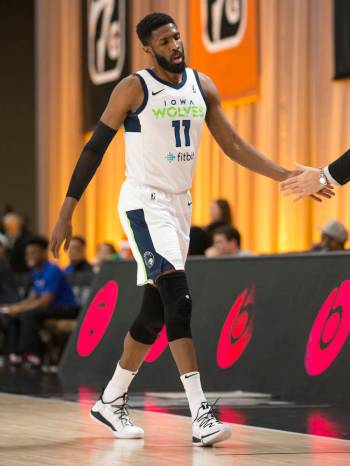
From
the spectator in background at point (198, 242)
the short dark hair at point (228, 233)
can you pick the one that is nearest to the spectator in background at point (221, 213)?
the spectator in background at point (198, 242)

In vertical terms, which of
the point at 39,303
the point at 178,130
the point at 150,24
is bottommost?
the point at 39,303

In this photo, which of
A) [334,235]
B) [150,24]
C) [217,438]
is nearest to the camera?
[217,438]

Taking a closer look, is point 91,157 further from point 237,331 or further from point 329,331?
point 237,331

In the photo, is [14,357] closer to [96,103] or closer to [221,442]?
[96,103]

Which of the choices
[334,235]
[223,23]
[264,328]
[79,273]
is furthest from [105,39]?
[264,328]

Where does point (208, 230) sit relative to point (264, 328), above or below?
above

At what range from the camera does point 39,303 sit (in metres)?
11.0

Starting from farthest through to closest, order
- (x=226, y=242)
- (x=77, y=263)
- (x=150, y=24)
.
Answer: (x=77, y=263) < (x=226, y=242) < (x=150, y=24)

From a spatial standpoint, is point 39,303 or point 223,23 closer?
point 39,303

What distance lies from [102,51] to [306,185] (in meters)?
10.6

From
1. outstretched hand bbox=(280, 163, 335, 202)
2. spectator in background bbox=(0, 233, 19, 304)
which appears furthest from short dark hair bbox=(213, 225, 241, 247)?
outstretched hand bbox=(280, 163, 335, 202)

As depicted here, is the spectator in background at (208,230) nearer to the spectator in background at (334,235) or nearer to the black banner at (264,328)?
the black banner at (264,328)

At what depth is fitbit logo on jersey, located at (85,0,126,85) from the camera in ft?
48.1

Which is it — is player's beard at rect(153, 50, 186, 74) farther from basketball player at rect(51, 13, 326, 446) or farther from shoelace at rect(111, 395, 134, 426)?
shoelace at rect(111, 395, 134, 426)
